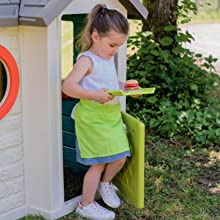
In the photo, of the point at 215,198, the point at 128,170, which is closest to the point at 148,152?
the point at 215,198

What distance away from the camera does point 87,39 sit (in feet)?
11.0

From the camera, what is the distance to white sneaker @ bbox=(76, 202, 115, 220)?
3.55 meters

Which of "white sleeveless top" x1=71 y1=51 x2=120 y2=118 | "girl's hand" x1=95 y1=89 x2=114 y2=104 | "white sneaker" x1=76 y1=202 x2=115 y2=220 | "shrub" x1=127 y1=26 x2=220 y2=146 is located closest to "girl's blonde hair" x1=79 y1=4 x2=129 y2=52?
"white sleeveless top" x1=71 y1=51 x2=120 y2=118

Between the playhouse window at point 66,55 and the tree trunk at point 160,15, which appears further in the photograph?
the tree trunk at point 160,15

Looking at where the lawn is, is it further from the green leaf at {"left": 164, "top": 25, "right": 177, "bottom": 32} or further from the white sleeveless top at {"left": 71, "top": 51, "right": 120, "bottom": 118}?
the green leaf at {"left": 164, "top": 25, "right": 177, "bottom": 32}

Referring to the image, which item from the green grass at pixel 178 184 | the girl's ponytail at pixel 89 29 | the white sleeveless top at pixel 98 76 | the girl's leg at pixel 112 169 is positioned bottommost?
the green grass at pixel 178 184

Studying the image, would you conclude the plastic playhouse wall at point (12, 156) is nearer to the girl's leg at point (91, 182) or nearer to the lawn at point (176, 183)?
the lawn at point (176, 183)

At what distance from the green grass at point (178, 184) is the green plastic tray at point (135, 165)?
0.21 meters

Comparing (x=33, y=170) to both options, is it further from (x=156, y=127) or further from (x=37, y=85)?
(x=156, y=127)

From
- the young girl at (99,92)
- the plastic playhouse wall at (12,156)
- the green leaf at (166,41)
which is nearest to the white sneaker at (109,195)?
the young girl at (99,92)

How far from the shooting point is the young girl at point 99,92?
3.25 meters

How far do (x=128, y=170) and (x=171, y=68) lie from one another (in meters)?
2.64

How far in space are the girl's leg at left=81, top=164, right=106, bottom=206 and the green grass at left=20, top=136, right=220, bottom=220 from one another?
0.14 metres

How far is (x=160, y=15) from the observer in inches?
246
